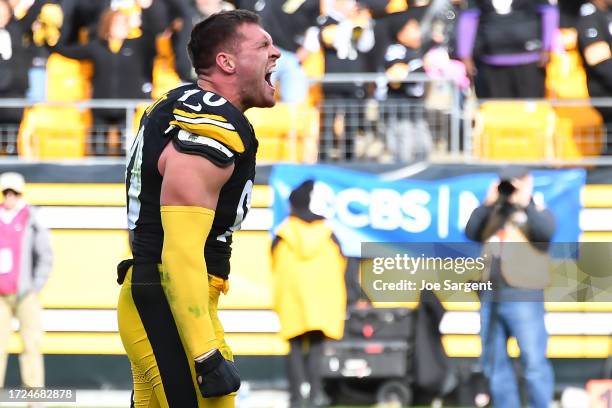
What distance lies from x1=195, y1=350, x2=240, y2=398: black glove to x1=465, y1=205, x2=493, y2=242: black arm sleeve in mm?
5161

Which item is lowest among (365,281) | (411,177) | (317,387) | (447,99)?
(317,387)

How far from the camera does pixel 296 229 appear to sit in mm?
10055

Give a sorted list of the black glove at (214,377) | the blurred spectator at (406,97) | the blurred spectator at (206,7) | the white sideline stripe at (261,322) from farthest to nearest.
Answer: the blurred spectator at (206,7)
the blurred spectator at (406,97)
the white sideline stripe at (261,322)
the black glove at (214,377)

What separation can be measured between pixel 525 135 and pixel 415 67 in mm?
1094

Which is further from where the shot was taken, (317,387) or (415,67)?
(415,67)

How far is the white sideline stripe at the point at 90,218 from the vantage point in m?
10.5

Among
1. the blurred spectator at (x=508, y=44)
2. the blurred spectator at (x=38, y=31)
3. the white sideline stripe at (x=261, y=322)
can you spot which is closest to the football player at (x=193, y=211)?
the white sideline stripe at (x=261, y=322)

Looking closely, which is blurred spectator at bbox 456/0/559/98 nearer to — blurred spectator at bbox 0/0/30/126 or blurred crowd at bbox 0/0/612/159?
blurred crowd at bbox 0/0/612/159

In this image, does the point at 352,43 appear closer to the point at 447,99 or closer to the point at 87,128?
the point at 447,99

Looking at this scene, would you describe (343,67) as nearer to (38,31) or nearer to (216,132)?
(38,31)

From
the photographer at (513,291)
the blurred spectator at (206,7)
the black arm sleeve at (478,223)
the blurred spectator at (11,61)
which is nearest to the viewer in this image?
the photographer at (513,291)

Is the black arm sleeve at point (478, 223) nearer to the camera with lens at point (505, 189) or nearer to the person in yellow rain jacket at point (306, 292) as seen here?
the camera with lens at point (505, 189)

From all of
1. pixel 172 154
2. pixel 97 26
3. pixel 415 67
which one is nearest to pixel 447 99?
pixel 415 67

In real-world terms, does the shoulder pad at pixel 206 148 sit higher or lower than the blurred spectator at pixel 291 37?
lower
